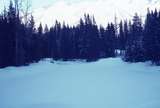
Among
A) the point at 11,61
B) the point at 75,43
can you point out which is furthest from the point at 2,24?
the point at 75,43

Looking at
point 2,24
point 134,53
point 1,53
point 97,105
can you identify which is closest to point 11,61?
point 1,53

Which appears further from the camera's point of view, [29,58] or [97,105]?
[29,58]

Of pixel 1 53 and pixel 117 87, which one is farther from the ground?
pixel 1 53

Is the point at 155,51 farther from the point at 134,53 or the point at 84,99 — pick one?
the point at 84,99

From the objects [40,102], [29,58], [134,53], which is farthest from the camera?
[29,58]

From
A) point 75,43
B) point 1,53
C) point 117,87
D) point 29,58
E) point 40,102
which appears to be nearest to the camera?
point 40,102

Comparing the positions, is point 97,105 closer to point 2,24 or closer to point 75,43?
point 2,24

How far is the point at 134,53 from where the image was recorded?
3731 centimetres

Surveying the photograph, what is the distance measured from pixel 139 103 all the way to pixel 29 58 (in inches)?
1261

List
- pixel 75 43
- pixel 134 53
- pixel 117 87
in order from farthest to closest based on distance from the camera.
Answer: pixel 75 43 < pixel 134 53 < pixel 117 87

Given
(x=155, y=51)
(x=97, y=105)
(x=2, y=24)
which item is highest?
(x=2, y=24)

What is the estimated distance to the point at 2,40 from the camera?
109 ft

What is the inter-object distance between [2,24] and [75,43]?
35.9 m

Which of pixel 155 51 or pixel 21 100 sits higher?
pixel 155 51
